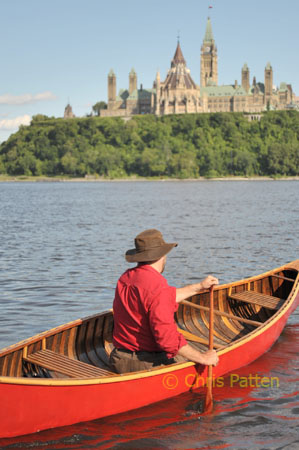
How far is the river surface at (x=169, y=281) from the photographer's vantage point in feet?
25.7

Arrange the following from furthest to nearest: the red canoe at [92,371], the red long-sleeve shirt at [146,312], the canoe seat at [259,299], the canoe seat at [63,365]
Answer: the canoe seat at [259,299], the canoe seat at [63,365], the red long-sleeve shirt at [146,312], the red canoe at [92,371]

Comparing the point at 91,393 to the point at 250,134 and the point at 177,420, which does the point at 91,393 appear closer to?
the point at 177,420

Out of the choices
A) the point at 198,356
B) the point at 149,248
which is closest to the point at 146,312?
the point at 149,248

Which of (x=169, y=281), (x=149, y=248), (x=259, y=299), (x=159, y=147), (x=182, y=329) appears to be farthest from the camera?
(x=159, y=147)

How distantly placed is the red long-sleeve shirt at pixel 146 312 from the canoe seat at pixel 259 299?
401 cm

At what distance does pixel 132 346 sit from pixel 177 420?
126cm

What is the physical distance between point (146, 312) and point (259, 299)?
4888 millimetres

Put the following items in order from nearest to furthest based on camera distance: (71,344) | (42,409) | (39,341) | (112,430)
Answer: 1. (42,409)
2. (112,430)
3. (39,341)
4. (71,344)

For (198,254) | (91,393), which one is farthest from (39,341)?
(198,254)

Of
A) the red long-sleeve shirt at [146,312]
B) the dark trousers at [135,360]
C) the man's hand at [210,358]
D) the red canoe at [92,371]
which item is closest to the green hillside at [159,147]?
the red canoe at [92,371]

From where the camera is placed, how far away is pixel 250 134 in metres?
178

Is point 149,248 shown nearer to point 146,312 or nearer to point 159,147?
point 146,312

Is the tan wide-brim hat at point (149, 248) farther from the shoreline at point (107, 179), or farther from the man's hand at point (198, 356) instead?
the shoreline at point (107, 179)

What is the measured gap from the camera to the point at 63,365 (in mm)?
8164
